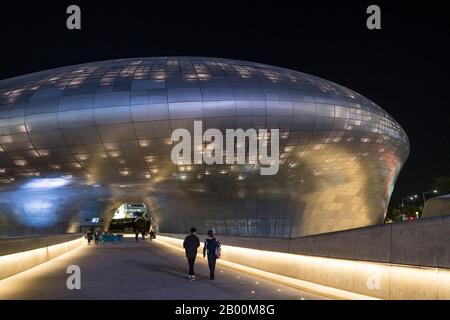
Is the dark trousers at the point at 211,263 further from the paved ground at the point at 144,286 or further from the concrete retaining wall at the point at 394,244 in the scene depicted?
the concrete retaining wall at the point at 394,244

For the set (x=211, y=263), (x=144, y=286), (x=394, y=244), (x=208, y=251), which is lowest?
(x=144, y=286)

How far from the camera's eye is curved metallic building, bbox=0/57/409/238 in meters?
37.8

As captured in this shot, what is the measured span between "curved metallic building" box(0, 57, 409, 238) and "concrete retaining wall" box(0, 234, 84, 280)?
13886 mm

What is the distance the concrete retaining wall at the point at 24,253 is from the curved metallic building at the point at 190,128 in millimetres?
13886

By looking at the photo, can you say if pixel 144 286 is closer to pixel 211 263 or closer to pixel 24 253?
pixel 211 263

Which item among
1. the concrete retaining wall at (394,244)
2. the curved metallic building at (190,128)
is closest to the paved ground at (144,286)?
the concrete retaining wall at (394,244)

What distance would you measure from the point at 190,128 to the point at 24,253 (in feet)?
71.6

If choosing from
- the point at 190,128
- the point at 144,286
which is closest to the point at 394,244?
the point at 144,286

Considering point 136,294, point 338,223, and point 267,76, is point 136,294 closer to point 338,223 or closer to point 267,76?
point 267,76

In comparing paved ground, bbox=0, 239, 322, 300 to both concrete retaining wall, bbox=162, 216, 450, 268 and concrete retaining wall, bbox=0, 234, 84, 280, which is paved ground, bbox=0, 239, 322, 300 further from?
concrete retaining wall, bbox=162, 216, 450, 268

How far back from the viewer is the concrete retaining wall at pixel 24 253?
14.4 m

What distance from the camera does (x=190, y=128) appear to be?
37.9m
